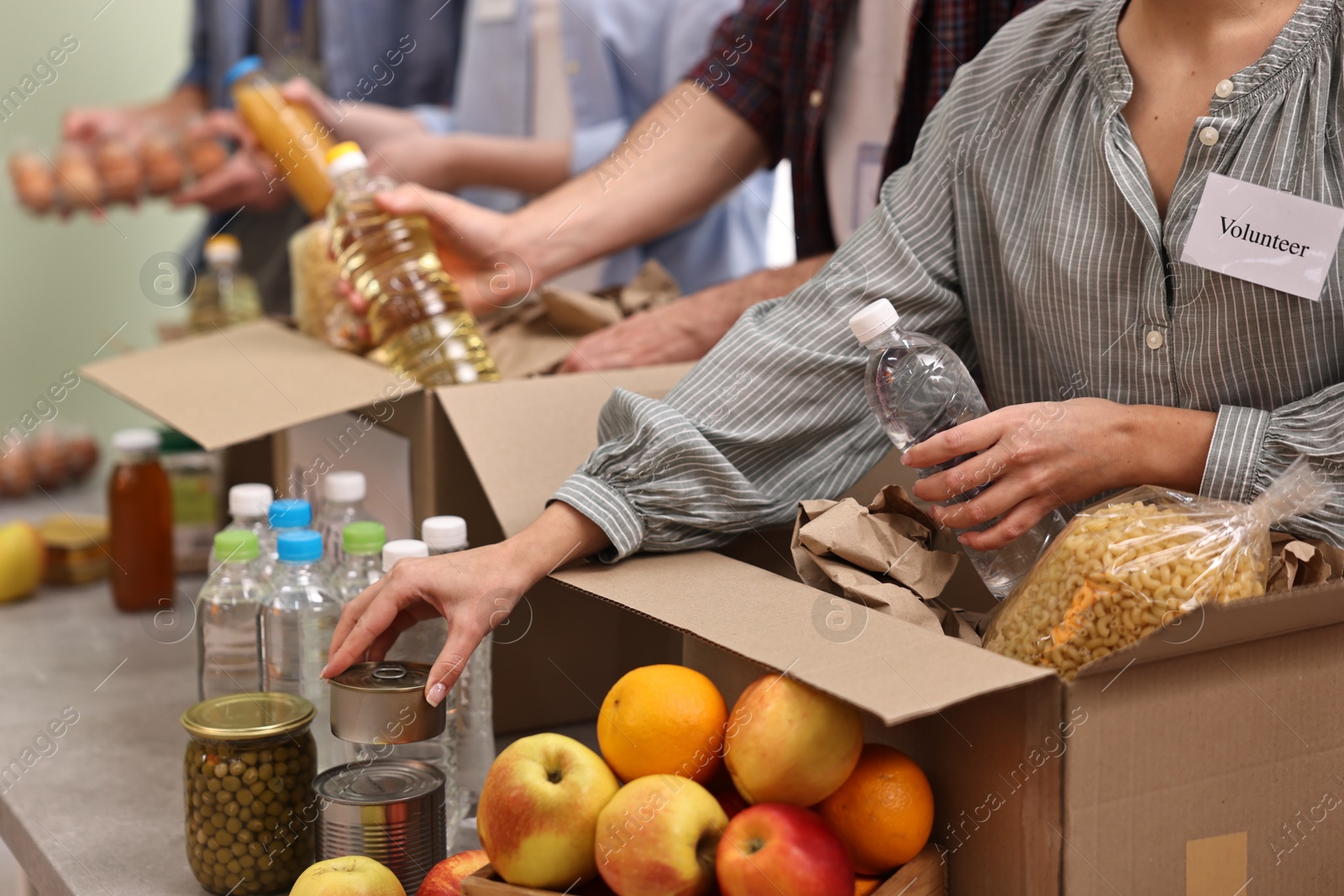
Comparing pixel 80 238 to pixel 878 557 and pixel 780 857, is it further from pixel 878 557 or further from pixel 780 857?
pixel 780 857

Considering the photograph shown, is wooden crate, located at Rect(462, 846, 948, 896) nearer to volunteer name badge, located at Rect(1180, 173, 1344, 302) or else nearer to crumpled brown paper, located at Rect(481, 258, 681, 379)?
volunteer name badge, located at Rect(1180, 173, 1344, 302)

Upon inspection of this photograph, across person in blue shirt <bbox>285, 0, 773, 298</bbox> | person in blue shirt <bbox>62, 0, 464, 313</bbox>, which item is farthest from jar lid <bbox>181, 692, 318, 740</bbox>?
person in blue shirt <bbox>62, 0, 464, 313</bbox>

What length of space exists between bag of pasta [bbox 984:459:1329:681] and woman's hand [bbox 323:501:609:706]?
0.35 m

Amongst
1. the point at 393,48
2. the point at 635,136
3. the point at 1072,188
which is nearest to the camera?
the point at 1072,188

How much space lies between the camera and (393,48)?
2.71 m

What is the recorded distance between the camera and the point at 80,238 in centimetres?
380

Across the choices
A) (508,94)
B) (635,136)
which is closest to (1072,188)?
(635,136)

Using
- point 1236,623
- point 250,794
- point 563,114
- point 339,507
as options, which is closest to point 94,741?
point 339,507

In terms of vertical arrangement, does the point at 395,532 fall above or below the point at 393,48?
below

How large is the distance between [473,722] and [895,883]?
1.72 ft

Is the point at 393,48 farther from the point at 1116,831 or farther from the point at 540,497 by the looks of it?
the point at 1116,831

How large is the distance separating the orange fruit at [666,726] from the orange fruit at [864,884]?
11cm

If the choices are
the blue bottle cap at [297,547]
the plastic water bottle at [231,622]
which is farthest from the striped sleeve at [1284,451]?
the plastic water bottle at [231,622]

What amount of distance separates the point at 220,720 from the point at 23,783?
394mm
